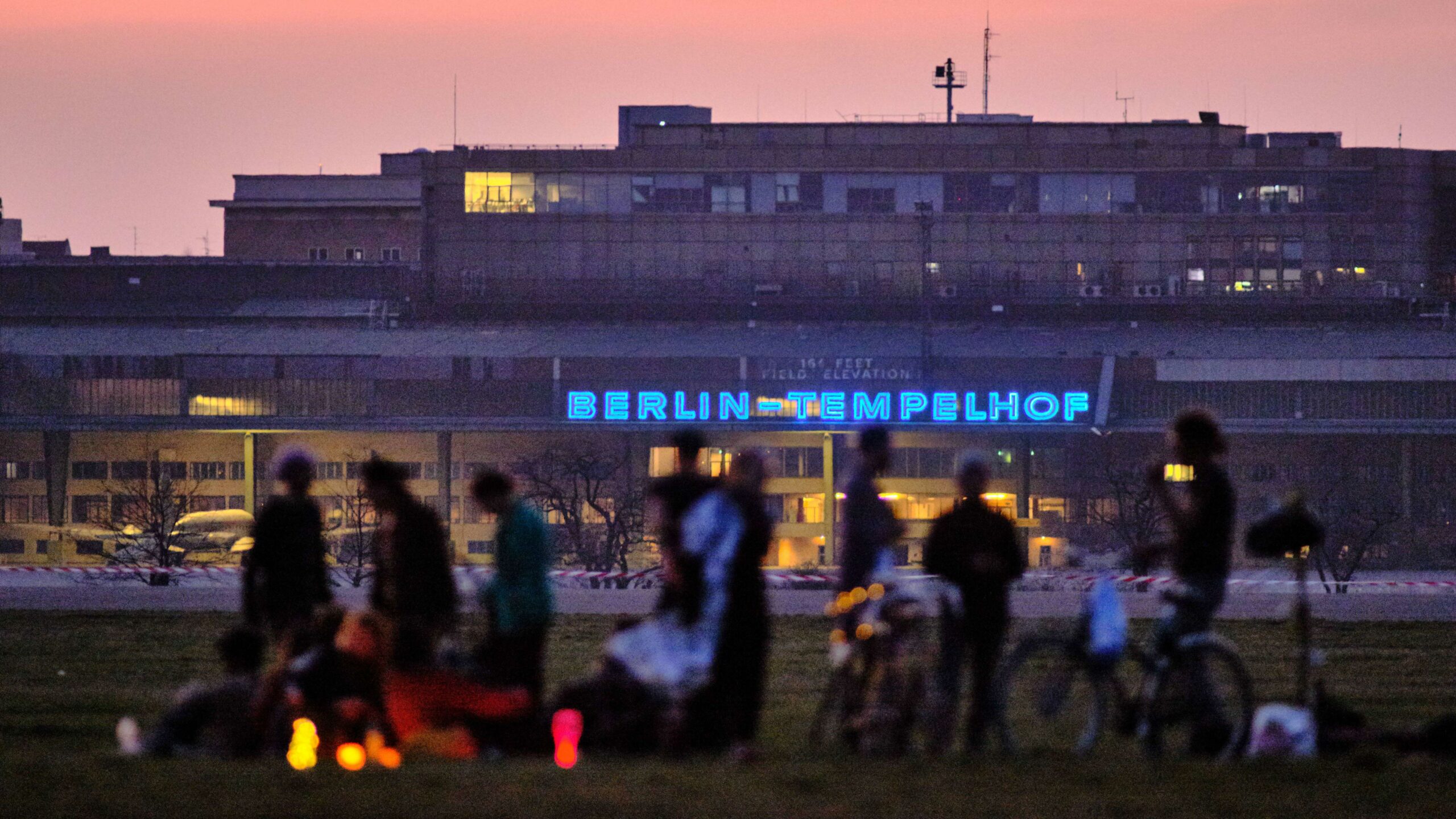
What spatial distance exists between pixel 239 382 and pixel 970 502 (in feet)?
157

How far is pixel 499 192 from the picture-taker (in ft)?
258

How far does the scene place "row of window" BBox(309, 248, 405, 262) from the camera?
10644 centimetres

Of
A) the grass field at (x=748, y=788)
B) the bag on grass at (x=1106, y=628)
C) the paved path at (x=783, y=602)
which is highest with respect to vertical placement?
the bag on grass at (x=1106, y=628)

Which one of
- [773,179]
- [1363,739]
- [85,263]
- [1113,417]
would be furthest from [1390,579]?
[85,263]

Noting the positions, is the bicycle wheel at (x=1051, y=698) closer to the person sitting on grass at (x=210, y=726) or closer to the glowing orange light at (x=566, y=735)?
the glowing orange light at (x=566, y=735)

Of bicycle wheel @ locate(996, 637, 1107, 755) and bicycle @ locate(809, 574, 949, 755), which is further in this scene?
bicycle wheel @ locate(996, 637, 1107, 755)

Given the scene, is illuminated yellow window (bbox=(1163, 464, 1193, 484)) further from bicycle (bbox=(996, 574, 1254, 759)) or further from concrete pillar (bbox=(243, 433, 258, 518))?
bicycle (bbox=(996, 574, 1254, 759))

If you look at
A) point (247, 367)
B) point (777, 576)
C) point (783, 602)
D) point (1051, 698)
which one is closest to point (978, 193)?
point (247, 367)

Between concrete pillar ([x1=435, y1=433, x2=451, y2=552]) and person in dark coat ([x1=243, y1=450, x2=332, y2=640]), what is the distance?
146 ft

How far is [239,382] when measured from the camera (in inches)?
2270

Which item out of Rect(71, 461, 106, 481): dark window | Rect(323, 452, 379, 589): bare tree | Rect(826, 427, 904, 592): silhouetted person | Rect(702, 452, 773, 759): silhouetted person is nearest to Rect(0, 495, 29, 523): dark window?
Rect(71, 461, 106, 481): dark window

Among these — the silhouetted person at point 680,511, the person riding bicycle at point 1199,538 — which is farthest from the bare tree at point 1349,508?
the silhouetted person at point 680,511

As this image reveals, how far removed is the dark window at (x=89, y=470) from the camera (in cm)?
5766

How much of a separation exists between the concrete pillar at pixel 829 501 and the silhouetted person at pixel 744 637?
150 ft
